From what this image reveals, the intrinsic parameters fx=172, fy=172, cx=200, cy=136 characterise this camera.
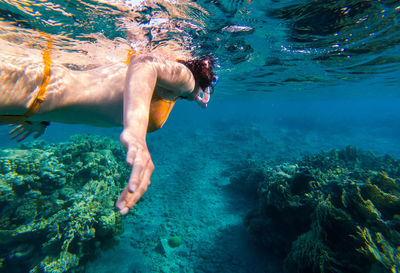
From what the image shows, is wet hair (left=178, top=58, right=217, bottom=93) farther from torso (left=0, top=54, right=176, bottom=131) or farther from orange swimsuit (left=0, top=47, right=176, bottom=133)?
torso (left=0, top=54, right=176, bottom=131)

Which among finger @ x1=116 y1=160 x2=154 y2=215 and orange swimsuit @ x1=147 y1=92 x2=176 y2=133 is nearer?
finger @ x1=116 y1=160 x2=154 y2=215

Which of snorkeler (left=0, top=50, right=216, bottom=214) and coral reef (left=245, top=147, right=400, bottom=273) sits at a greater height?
snorkeler (left=0, top=50, right=216, bottom=214)

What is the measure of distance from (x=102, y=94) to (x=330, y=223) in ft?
18.6

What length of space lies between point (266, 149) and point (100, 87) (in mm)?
19964

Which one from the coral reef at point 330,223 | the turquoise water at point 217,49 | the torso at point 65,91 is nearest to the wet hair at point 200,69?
the torso at point 65,91

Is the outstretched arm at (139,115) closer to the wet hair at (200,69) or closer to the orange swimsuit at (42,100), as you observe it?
the orange swimsuit at (42,100)

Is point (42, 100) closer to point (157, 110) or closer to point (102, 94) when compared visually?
point (102, 94)

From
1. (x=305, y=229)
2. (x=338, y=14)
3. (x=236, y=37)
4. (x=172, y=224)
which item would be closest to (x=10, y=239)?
(x=172, y=224)

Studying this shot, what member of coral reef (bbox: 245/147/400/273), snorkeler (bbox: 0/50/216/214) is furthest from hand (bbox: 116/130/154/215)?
coral reef (bbox: 245/147/400/273)

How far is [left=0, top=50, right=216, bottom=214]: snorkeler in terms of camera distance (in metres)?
1.00

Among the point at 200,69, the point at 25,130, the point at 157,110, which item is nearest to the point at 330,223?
the point at 200,69

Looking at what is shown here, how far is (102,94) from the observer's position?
1764 millimetres

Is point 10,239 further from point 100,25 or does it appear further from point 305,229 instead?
point 305,229

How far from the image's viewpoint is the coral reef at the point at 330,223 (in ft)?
11.5
